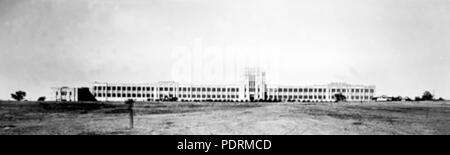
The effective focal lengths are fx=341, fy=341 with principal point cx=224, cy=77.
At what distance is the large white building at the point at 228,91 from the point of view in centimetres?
12356

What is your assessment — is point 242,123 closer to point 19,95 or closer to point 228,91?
point 19,95

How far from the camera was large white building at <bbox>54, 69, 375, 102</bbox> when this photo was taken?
124 meters

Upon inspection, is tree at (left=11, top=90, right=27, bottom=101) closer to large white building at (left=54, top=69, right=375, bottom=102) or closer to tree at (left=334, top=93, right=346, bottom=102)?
large white building at (left=54, top=69, right=375, bottom=102)

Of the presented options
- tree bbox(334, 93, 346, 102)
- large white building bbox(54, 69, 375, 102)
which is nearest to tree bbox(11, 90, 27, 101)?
Answer: large white building bbox(54, 69, 375, 102)

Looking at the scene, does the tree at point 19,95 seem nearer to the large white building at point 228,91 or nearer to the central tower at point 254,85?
the large white building at point 228,91

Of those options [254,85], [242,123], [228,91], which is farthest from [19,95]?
[242,123]

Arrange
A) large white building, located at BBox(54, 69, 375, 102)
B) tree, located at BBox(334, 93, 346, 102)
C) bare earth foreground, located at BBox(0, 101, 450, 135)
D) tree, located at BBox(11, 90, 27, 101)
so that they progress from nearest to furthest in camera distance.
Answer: bare earth foreground, located at BBox(0, 101, 450, 135), tree, located at BBox(11, 90, 27, 101), tree, located at BBox(334, 93, 346, 102), large white building, located at BBox(54, 69, 375, 102)

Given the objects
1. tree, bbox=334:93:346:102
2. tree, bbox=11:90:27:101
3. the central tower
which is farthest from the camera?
the central tower

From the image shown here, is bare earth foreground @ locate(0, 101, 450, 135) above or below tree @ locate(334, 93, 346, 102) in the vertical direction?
above

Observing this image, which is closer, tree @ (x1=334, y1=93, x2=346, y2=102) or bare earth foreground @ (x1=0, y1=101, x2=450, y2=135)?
bare earth foreground @ (x1=0, y1=101, x2=450, y2=135)

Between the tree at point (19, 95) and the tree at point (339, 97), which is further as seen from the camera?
the tree at point (339, 97)

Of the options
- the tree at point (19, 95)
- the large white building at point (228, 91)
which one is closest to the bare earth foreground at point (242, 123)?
the tree at point (19, 95)

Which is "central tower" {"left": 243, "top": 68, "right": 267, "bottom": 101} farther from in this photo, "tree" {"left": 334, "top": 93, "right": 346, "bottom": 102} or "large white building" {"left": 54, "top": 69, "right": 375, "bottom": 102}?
"tree" {"left": 334, "top": 93, "right": 346, "bottom": 102}
